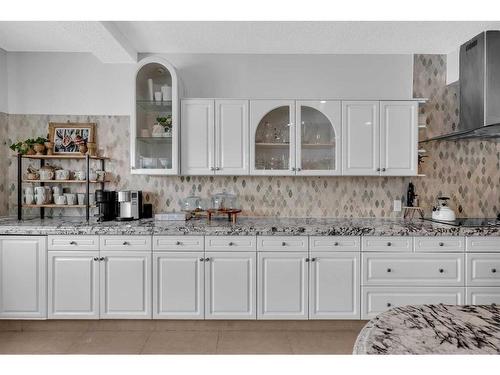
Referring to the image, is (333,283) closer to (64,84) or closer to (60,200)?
(60,200)

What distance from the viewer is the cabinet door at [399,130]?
3.30 m

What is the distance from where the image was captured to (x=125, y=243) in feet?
9.66

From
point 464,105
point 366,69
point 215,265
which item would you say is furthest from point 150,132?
point 464,105

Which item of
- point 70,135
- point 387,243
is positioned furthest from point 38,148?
point 387,243

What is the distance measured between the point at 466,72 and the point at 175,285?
3016 mm

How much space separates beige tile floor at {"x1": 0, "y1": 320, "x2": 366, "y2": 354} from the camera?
8.94 feet

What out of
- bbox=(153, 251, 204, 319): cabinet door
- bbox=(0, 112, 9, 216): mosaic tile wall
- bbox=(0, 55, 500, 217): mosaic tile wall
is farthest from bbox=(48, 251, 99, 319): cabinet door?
bbox=(0, 112, 9, 216): mosaic tile wall

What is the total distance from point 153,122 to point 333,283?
7.02 feet

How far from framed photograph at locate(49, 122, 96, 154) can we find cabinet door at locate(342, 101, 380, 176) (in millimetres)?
2460

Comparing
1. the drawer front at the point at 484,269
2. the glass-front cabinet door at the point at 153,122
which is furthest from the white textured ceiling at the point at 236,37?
the drawer front at the point at 484,269

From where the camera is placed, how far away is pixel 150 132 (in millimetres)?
3357

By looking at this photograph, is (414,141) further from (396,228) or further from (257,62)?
(257,62)

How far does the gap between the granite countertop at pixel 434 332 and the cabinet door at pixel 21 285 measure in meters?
2.86

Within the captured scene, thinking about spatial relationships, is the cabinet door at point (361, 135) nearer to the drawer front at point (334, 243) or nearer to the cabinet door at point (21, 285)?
the drawer front at point (334, 243)
